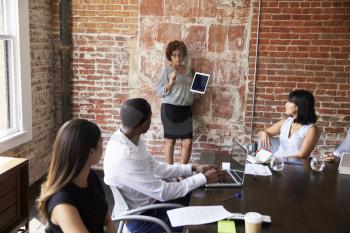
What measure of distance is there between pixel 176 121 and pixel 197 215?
274cm

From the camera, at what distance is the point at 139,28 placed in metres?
4.84

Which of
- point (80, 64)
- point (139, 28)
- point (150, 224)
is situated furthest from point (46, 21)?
point (150, 224)

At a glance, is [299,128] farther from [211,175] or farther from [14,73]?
[14,73]

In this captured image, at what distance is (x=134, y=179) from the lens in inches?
93.8

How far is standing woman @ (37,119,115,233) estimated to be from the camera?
1673 millimetres

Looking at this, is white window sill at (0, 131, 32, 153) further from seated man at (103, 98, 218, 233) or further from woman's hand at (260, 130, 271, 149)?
woman's hand at (260, 130, 271, 149)

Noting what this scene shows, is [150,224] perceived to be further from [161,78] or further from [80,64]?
[80,64]

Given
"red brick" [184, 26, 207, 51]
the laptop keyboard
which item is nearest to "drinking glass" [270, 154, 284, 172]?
the laptop keyboard

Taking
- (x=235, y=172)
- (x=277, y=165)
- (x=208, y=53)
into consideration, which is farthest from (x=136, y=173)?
(x=208, y=53)

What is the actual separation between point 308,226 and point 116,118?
3.46 metres

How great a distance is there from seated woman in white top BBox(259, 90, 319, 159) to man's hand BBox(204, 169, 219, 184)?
110cm

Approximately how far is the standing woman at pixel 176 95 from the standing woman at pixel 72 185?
112 inches

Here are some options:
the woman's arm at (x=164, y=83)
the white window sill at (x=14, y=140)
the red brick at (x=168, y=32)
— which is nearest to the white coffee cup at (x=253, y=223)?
the white window sill at (x=14, y=140)

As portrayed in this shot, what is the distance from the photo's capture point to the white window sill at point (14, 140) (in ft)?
12.6
